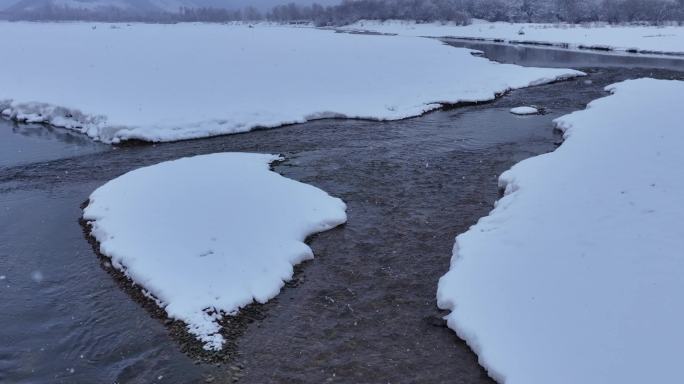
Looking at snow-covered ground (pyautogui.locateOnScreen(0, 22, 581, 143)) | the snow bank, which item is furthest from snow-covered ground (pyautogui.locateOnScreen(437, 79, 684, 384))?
snow-covered ground (pyautogui.locateOnScreen(0, 22, 581, 143))

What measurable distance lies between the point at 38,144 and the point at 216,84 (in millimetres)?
11200

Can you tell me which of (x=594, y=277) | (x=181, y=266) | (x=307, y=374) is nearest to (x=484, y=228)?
(x=594, y=277)

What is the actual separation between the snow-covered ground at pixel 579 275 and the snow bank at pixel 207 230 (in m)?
3.99

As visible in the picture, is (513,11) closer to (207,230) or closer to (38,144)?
(38,144)

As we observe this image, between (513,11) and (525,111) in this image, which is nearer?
(525,111)

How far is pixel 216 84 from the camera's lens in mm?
29469

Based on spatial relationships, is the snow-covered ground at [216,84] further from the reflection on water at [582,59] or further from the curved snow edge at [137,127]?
the reflection on water at [582,59]

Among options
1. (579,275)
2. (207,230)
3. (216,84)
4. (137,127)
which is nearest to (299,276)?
(207,230)

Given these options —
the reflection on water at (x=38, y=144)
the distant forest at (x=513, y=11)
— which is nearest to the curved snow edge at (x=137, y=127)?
the reflection on water at (x=38, y=144)

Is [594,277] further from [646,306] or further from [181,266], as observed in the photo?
[181,266]

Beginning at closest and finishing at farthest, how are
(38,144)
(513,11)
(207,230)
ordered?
(207,230) < (38,144) < (513,11)

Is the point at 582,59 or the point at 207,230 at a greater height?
the point at 582,59

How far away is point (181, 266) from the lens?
34.0 ft

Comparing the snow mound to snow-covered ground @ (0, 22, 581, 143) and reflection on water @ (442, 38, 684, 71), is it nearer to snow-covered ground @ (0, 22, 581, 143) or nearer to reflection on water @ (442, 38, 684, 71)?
snow-covered ground @ (0, 22, 581, 143)
